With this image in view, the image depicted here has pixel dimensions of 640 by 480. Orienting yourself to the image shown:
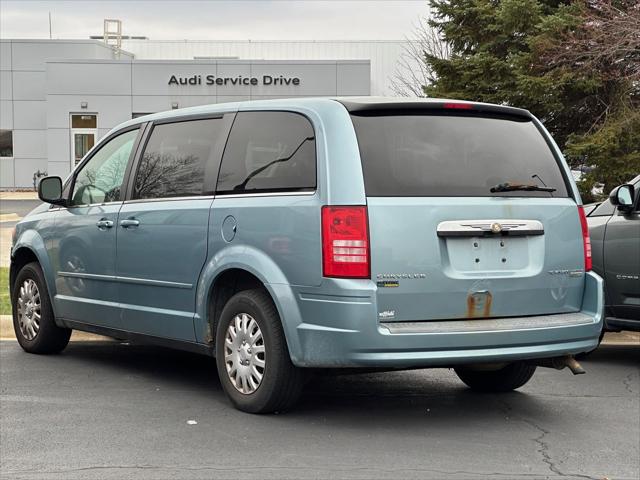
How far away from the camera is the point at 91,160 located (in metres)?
8.09

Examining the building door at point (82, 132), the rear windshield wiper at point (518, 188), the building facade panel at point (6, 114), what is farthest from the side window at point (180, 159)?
the building facade panel at point (6, 114)

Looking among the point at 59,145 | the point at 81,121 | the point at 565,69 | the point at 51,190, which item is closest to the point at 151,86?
the point at 81,121

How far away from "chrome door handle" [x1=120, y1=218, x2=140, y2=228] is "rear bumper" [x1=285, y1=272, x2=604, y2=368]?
1.77 metres

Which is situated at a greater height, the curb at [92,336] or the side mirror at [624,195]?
the side mirror at [624,195]

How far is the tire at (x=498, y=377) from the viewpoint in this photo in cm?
685

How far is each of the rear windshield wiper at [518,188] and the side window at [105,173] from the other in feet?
9.48

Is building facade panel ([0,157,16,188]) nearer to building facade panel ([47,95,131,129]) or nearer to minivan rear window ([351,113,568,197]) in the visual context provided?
building facade panel ([47,95,131,129])

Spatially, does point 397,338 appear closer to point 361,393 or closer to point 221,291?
point 221,291

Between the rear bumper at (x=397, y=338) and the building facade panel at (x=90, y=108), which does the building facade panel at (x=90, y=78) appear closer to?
the building facade panel at (x=90, y=108)

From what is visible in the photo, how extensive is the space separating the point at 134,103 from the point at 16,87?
23.0 ft

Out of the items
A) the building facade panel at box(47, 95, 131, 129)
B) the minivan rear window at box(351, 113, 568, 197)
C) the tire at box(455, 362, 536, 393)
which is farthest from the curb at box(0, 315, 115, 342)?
the building facade panel at box(47, 95, 131, 129)

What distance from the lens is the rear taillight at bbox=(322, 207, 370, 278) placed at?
18.0ft

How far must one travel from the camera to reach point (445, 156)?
19.4ft

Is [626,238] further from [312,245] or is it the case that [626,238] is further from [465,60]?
[465,60]
